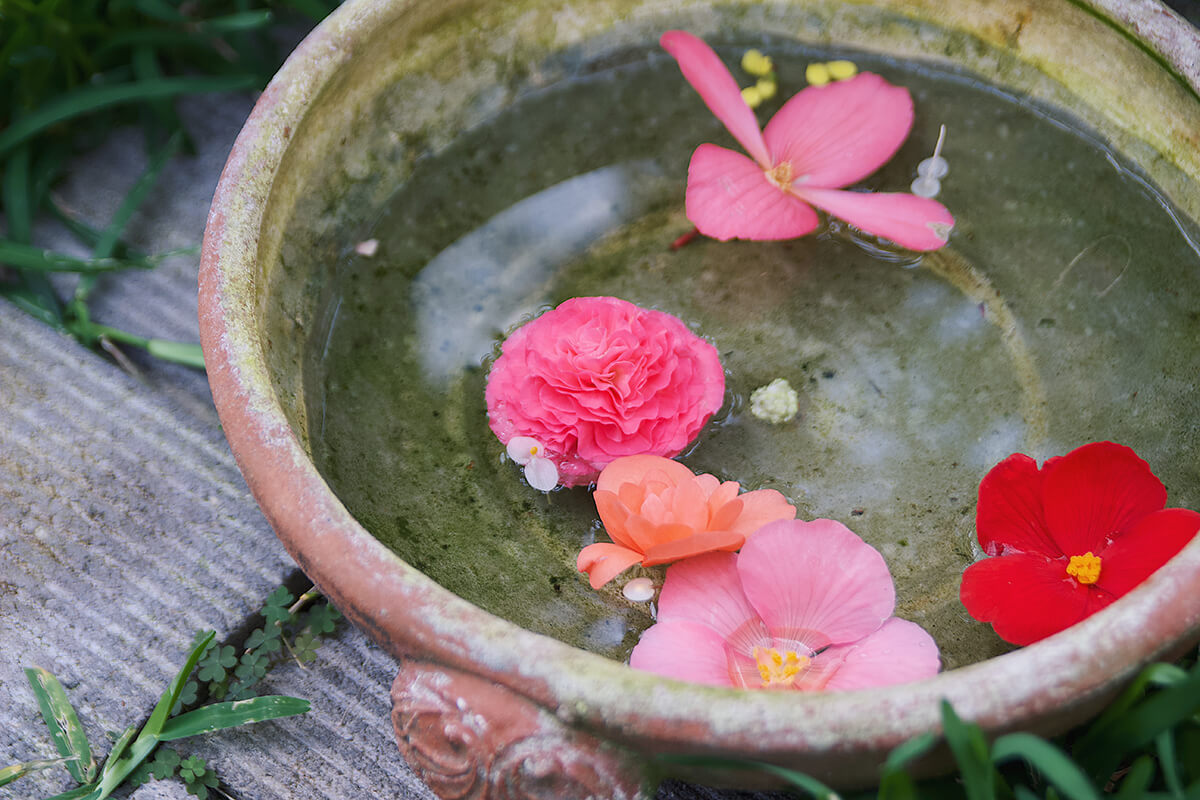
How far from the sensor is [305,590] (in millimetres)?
1143

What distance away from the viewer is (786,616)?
88 centimetres

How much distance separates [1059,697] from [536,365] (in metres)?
0.55

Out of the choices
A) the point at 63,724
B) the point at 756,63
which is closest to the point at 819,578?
the point at 756,63

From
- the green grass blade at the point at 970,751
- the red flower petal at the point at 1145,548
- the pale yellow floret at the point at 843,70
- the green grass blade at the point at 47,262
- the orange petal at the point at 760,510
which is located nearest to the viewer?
the green grass blade at the point at 970,751

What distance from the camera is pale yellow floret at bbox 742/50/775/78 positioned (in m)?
1.18

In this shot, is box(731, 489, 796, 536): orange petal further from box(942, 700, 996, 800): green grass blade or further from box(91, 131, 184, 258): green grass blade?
box(91, 131, 184, 258): green grass blade

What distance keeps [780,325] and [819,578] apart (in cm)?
35

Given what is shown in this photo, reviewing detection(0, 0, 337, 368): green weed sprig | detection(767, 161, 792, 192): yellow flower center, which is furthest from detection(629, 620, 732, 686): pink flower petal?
detection(0, 0, 337, 368): green weed sprig

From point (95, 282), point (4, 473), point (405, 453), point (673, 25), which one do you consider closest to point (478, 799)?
point (405, 453)

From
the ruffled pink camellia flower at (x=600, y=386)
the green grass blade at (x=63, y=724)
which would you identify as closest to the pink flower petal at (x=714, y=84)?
the ruffled pink camellia flower at (x=600, y=386)

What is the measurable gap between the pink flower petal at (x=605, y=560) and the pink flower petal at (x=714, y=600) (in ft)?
0.15

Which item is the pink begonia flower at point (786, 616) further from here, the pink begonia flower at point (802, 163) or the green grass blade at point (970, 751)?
the pink begonia flower at point (802, 163)

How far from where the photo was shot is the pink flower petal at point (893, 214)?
41.1 inches

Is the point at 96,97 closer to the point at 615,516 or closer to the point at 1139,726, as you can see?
the point at 615,516
